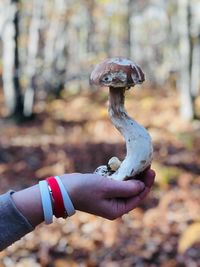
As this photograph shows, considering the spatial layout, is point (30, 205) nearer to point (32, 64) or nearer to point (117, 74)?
point (117, 74)

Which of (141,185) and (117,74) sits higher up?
(117,74)

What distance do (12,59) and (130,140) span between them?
8196mm

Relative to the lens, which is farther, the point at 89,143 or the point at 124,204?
the point at 89,143

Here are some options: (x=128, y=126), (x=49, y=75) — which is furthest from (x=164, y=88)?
(x=128, y=126)

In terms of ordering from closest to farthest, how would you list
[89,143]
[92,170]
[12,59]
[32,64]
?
[92,170] → [89,143] → [12,59] → [32,64]

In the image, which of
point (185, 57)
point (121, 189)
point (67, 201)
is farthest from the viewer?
point (185, 57)

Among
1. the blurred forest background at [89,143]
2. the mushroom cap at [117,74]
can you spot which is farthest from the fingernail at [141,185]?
the blurred forest background at [89,143]

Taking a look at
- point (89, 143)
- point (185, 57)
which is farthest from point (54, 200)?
point (185, 57)

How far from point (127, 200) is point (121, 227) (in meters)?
3.72

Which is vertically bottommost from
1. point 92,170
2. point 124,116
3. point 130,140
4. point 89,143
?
point 92,170

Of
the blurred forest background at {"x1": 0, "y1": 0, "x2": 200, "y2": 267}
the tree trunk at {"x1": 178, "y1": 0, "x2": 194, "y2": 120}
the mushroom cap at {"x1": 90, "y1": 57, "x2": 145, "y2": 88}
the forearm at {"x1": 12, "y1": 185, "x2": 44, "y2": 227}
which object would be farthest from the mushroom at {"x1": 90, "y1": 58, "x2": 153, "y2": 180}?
the tree trunk at {"x1": 178, "y1": 0, "x2": 194, "y2": 120}

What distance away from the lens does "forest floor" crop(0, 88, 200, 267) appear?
16.1 ft

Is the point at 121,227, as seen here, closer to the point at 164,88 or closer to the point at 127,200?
the point at 127,200

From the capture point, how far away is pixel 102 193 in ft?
6.04
